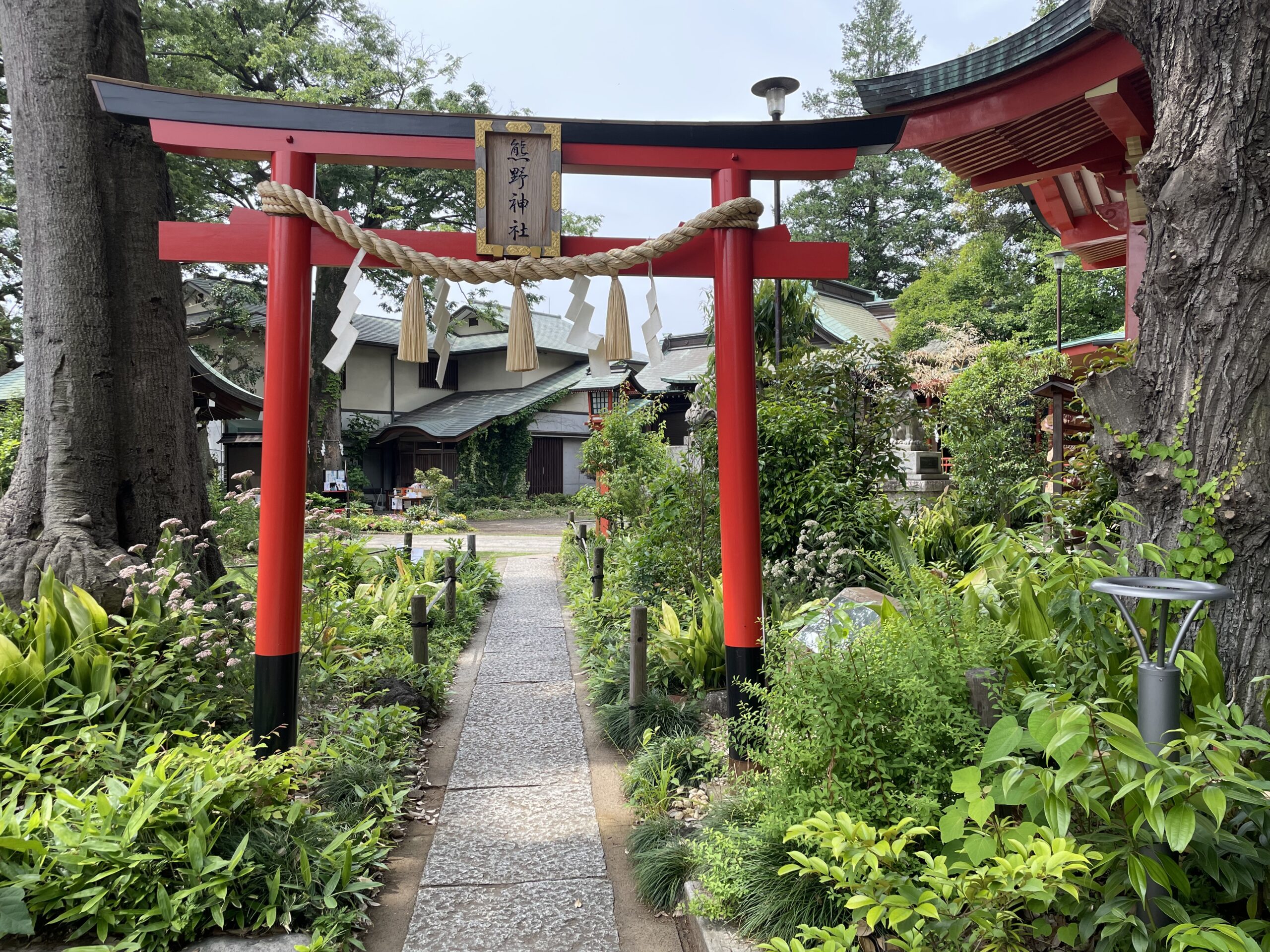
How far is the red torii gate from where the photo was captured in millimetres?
3809

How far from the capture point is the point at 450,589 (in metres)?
7.86

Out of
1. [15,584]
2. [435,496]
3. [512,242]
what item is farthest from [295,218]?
[435,496]

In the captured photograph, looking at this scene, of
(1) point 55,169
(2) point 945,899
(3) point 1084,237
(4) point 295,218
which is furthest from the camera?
(3) point 1084,237

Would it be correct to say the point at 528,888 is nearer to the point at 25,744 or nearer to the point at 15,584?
the point at 25,744

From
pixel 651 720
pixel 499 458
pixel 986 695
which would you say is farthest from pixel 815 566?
pixel 499 458

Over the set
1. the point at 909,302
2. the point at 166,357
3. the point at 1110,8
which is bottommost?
the point at 166,357

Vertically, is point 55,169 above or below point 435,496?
above

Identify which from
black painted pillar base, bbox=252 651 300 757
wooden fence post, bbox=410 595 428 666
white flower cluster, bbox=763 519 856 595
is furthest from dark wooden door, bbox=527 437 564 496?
black painted pillar base, bbox=252 651 300 757

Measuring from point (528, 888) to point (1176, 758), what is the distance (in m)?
2.50

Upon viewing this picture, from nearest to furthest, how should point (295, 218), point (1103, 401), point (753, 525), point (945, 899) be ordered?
point (945, 899) → point (1103, 401) → point (295, 218) → point (753, 525)

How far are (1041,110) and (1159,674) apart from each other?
4173 mm

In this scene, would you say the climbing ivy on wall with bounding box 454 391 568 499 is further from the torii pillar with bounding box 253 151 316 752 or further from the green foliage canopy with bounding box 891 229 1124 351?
the torii pillar with bounding box 253 151 316 752

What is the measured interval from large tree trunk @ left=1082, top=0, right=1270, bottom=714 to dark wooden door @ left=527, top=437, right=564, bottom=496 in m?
24.9

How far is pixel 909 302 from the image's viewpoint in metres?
25.4
